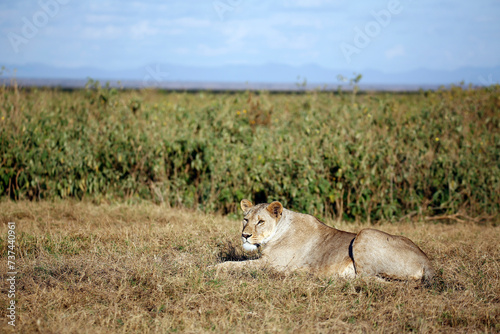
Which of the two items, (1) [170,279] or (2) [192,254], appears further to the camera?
(2) [192,254]

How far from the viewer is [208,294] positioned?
4.54m

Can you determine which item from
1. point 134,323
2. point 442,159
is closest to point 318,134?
point 442,159

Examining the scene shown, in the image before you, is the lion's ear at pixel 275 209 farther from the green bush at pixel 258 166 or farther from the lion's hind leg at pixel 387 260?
the green bush at pixel 258 166

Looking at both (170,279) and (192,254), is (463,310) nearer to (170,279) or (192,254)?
(170,279)

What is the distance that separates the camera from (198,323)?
4.04m

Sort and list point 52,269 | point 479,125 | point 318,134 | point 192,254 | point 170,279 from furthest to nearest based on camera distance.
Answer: point 479,125 < point 318,134 < point 192,254 < point 52,269 < point 170,279

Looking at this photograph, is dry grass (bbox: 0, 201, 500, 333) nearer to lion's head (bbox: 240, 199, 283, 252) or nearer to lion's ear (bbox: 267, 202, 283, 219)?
lion's head (bbox: 240, 199, 283, 252)

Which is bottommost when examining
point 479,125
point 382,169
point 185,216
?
point 185,216

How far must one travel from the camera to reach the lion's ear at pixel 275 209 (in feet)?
17.6

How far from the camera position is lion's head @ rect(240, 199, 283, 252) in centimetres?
532

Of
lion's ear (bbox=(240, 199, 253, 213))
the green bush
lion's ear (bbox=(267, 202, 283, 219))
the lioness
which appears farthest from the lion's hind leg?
the green bush

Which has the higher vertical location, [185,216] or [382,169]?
[382,169]

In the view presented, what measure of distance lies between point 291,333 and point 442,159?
665cm

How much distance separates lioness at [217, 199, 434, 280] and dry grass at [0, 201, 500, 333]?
17 centimetres
